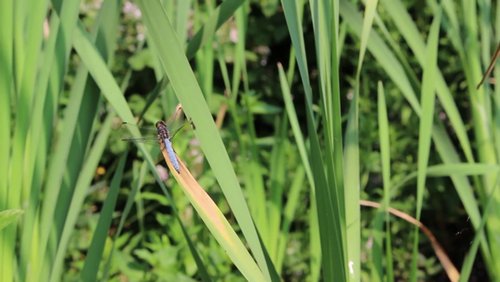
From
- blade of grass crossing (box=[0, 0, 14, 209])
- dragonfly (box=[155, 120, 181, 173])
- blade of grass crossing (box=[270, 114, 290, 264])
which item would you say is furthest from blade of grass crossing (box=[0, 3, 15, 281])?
blade of grass crossing (box=[270, 114, 290, 264])

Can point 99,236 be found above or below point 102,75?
below

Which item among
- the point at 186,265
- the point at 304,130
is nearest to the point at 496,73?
the point at 186,265

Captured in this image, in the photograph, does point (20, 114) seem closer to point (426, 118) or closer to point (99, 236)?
point (99, 236)

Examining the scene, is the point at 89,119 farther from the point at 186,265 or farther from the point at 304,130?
the point at 304,130

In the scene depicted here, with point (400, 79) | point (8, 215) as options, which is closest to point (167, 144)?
point (8, 215)

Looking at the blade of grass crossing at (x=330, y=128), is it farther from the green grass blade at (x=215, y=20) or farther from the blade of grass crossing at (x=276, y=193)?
the blade of grass crossing at (x=276, y=193)

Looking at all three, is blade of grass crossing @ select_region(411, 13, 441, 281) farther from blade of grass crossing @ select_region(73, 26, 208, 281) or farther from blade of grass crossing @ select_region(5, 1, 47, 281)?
blade of grass crossing @ select_region(5, 1, 47, 281)

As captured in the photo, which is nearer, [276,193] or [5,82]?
[5,82]

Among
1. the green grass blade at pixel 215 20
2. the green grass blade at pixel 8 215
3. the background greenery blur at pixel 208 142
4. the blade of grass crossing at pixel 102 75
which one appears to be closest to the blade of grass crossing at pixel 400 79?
the background greenery blur at pixel 208 142
